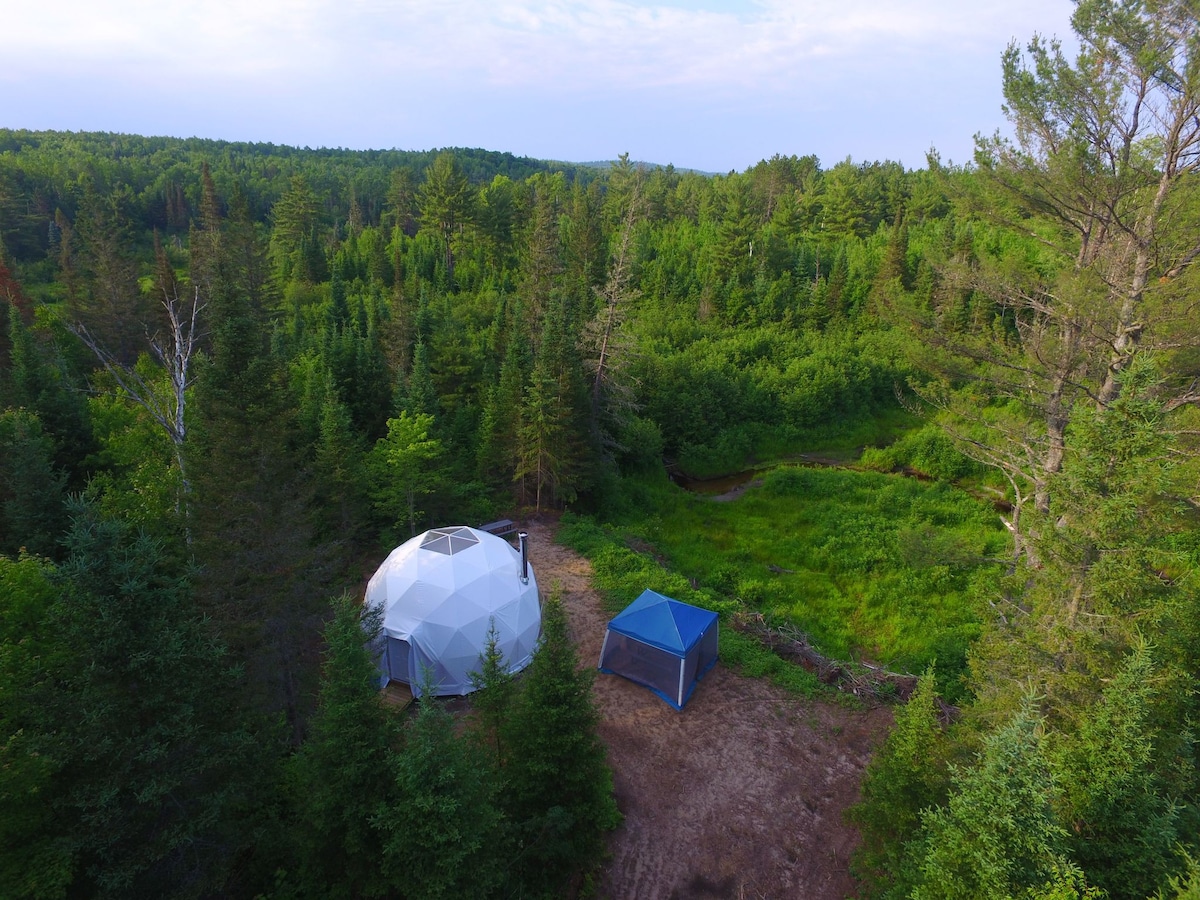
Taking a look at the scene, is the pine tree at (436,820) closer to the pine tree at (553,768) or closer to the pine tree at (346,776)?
the pine tree at (346,776)

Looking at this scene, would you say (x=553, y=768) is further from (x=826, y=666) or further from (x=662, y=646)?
(x=826, y=666)

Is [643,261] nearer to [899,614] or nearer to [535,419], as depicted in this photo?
[535,419]

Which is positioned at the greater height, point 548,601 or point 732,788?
point 548,601

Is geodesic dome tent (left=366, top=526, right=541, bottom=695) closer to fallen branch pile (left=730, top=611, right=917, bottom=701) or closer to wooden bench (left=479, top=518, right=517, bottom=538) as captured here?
wooden bench (left=479, top=518, right=517, bottom=538)

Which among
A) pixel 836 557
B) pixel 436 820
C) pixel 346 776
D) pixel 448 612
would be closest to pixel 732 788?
pixel 436 820

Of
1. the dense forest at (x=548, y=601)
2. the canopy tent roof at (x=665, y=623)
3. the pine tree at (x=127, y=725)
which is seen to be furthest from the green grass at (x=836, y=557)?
the pine tree at (x=127, y=725)

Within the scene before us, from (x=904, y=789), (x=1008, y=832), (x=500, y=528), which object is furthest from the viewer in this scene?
(x=500, y=528)
